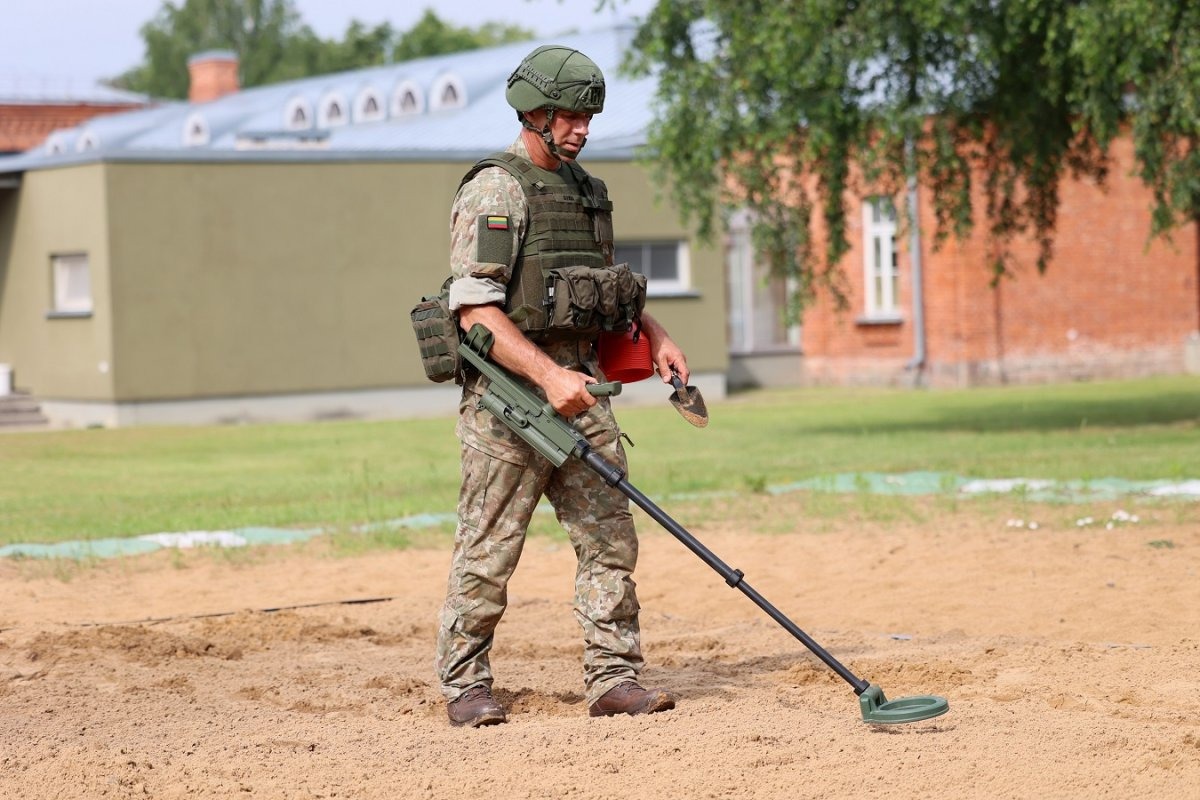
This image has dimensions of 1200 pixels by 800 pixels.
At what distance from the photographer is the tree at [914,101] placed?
16.4 metres

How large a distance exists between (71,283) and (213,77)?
27.8 m

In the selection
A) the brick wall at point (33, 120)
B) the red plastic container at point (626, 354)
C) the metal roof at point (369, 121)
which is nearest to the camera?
the red plastic container at point (626, 354)

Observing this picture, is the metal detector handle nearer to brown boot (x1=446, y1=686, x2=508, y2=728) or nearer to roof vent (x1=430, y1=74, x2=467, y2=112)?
brown boot (x1=446, y1=686, x2=508, y2=728)

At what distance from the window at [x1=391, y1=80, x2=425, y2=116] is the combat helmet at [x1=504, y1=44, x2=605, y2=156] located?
34.0 metres

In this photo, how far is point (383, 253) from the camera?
Result: 26.5 m

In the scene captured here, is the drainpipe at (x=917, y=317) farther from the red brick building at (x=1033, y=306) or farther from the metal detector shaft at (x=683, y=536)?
the metal detector shaft at (x=683, y=536)

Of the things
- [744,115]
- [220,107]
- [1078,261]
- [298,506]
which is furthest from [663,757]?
[220,107]

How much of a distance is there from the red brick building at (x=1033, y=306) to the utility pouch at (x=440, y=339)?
23.6 meters

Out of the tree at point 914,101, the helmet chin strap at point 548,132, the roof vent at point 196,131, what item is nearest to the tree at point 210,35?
the roof vent at point 196,131

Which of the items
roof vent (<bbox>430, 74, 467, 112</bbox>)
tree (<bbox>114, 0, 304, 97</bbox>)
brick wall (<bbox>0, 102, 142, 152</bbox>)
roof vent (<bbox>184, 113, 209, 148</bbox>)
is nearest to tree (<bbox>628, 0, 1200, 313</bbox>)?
roof vent (<bbox>430, 74, 467, 112</bbox>)

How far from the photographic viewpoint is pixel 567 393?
5.59 metres

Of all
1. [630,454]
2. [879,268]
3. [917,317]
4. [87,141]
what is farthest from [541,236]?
[87,141]

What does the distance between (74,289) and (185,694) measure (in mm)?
20678

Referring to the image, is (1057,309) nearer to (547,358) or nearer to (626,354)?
(626,354)
